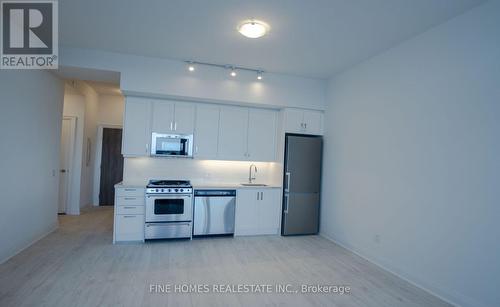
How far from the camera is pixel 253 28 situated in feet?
9.51

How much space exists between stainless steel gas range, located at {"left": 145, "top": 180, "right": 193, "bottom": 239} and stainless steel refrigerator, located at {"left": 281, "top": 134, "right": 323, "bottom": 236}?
1724mm

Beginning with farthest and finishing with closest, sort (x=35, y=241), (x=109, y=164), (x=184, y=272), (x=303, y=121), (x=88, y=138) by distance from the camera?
1. (x=109, y=164)
2. (x=88, y=138)
3. (x=303, y=121)
4. (x=35, y=241)
5. (x=184, y=272)

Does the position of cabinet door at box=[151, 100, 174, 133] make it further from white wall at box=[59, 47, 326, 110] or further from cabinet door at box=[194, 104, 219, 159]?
cabinet door at box=[194, 104, 219, 159]

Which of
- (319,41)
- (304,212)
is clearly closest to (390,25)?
(319,41)

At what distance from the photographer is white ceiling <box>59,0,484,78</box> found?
2.55 m

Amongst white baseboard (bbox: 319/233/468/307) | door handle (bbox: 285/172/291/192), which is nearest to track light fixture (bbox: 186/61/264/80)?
door handle (bbox: 285/172/291/192)

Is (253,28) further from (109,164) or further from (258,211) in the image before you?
(109,164)

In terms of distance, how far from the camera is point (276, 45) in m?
3.45

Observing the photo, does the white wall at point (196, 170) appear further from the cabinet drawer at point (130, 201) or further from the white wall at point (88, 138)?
the white wall at point (88, 138)

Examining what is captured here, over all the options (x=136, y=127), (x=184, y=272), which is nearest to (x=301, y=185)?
(x=184, y=272)

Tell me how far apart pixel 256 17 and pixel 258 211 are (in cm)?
311

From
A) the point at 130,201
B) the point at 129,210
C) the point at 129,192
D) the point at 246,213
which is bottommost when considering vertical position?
the point at 246,213

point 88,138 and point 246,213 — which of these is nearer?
point 246,213

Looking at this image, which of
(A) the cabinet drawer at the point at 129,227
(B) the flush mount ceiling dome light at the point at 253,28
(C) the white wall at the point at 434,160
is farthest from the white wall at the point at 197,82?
(A) the cabinet drawer at the point at 129,227
